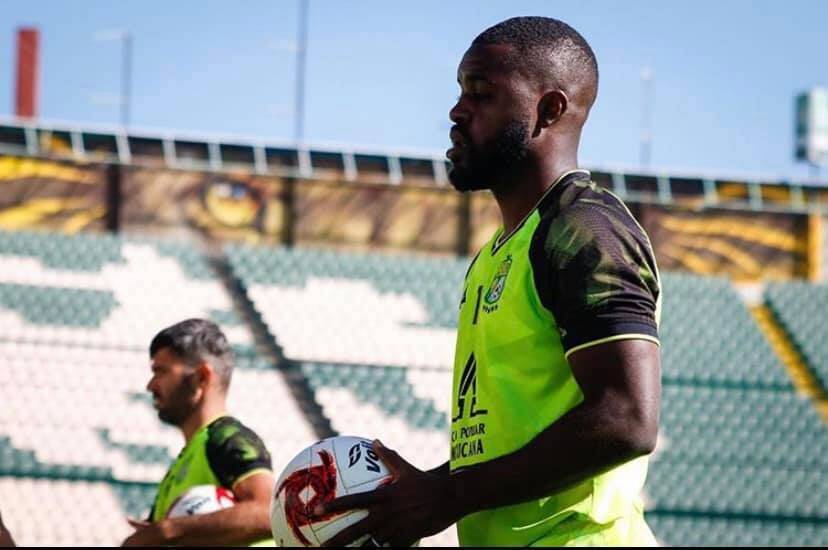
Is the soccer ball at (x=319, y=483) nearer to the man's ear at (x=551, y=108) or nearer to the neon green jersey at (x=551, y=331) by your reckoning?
the neon green jersey at (x=551, y=331)

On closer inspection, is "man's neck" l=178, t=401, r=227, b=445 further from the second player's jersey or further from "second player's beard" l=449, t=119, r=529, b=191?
"second player's beard" l=449, t=119, r=529, b=191

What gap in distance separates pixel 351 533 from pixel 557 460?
0.41 metres

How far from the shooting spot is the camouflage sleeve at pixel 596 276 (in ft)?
7.66

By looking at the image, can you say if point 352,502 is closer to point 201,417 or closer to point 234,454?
point 234,454

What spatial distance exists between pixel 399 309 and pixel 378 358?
1.18m

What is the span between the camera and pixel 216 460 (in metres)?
5.32

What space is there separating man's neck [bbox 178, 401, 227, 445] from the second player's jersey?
57 millimetres

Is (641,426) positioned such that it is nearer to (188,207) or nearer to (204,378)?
(204,378)

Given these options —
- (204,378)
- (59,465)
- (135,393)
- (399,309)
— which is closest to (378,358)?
(399,309)

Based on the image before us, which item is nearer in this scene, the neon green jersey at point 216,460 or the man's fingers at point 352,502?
the man's fingers at point 352,502

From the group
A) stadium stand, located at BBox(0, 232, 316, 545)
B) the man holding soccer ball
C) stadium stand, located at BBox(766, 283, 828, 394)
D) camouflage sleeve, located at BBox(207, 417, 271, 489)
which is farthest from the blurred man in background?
stadium stand, located at BBox(766, 283, 828, 394)

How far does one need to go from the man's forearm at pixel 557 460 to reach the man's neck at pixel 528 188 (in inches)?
20.1

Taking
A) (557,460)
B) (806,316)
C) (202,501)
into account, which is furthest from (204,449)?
(806,316)

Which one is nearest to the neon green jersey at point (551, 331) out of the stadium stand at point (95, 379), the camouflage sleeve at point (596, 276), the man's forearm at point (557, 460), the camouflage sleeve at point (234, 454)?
the camouflage sleeve at point (596, 276)
